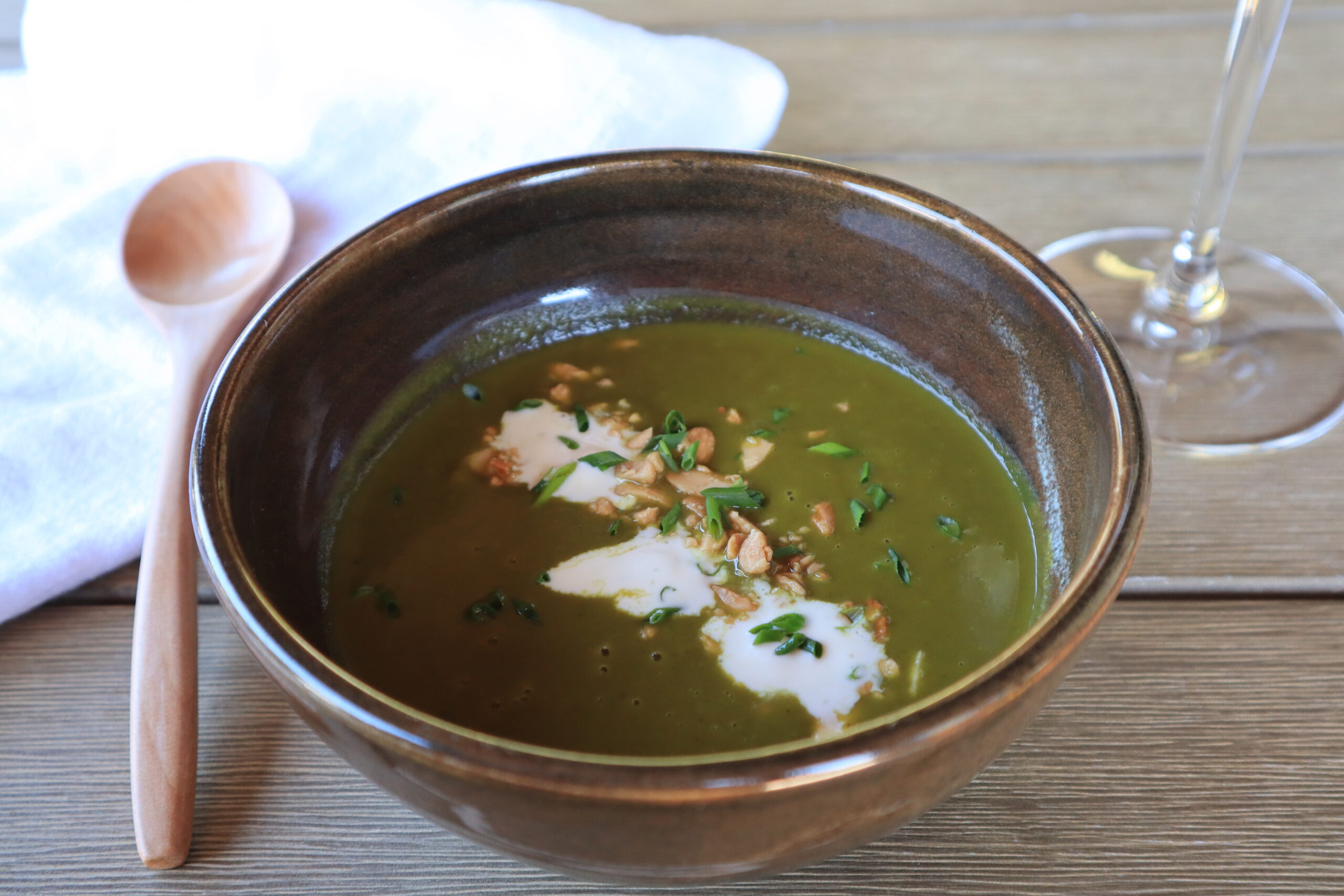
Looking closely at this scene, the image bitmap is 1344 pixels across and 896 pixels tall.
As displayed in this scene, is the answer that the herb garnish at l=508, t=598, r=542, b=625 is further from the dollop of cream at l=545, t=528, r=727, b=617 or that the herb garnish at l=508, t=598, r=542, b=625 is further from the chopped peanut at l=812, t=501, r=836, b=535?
the chopped peanut at l=812, t=501, r=836, b=535

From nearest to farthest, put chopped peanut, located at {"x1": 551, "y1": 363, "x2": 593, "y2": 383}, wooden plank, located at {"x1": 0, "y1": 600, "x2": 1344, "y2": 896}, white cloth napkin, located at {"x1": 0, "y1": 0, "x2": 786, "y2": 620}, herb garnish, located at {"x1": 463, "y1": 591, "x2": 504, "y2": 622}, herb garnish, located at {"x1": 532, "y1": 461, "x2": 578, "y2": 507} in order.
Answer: wooden plank, located at {"x1": 0, "y1": 600, "x2": 1344, "y2": 896}
herb garnish, located at {"x1": 463, "y1": 591, "x2": 504, "y2": 622}
herb garnish, located at {"x1": 532, "y1": 461, "x2": 578, "y2": 507}
chopped peanut, located at {"x1": 551, "y1": 363, "x2": 593, "y2": 383}
white cloth napkin, located at {"x1": 0, "y1": 0, "x2": 786, "y2": 620}

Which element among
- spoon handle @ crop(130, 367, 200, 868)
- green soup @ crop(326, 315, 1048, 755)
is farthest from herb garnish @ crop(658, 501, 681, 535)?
spoon handle @ crop(130, 367, 200, 868)

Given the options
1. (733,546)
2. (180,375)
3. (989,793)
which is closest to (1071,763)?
(989,793)

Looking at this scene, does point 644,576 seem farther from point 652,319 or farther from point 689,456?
point 652,319

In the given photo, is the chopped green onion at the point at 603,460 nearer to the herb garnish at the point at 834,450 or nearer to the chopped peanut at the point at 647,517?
the chopped peanut at the point at 647,517

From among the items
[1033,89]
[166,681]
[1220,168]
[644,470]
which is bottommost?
A: [166,681]

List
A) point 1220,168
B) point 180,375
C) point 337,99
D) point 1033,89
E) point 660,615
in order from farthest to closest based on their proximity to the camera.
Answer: point 1033,89
point 337,99
point 1220,168
point 180,375
point 660,615
